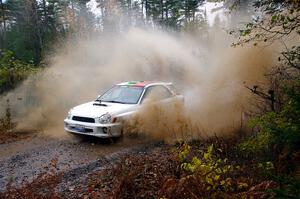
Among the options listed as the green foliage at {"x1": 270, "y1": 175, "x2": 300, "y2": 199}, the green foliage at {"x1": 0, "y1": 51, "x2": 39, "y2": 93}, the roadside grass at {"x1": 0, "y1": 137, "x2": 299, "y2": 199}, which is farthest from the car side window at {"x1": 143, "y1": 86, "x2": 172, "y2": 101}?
the green foliage at {"x1": 270, "y1": 175, "x2": 300, "y2": 199}

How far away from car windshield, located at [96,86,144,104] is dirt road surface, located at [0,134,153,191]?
1.31 m

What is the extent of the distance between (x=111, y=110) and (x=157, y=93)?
1996mm

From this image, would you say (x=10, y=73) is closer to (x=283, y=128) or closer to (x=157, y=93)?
(x=157, y=93)

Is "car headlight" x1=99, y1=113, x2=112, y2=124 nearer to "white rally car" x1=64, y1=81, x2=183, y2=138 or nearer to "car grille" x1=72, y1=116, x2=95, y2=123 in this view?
"white rally car" x1=64, y1=81, x2=183, y2=138

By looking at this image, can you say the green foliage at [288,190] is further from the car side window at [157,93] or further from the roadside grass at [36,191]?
the car side window at [157,93]

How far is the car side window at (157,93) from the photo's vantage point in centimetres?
1084

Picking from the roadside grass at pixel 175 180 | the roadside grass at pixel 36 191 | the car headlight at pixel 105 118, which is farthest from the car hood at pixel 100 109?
the roadside grass at pixel 36 191

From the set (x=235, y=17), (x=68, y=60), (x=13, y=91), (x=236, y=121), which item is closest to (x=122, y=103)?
(x=236, y=121)

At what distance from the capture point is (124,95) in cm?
1088

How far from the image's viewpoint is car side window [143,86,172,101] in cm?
1084

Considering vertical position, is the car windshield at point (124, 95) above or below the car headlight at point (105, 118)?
above

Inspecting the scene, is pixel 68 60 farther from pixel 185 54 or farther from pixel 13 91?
pixel 185 54

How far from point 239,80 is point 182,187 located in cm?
810

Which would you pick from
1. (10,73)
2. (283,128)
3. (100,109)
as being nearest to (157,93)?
(100,109)
